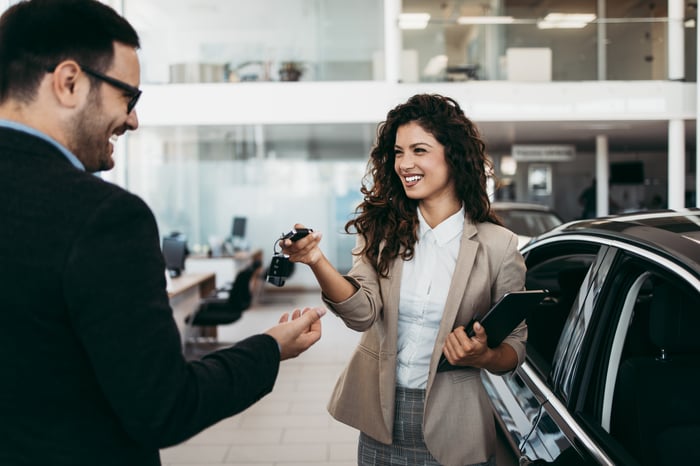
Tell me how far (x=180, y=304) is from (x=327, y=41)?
6844 mm

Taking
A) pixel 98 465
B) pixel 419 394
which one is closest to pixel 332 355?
pixel 419 394

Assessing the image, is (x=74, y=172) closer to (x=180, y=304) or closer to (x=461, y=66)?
(x=180, y=304)

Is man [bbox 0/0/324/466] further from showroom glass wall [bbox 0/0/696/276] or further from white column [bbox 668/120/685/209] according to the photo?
white column [bbox 668/120/685/209]

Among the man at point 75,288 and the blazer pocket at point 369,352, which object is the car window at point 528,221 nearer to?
the blazer pocket at point 369,352

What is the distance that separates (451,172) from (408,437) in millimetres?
736

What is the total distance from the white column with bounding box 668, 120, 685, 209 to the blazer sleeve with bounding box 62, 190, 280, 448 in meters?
10.9

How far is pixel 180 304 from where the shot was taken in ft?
21.5

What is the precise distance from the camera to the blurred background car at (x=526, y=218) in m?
6.87

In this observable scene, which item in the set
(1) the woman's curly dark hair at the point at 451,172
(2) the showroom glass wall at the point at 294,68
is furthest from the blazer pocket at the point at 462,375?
(2) the showroom glass wall at the point at 294,68

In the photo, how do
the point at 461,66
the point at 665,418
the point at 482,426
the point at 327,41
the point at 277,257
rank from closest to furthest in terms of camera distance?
the point at 277,257 < the point at 482,426 < the point at 665,418 < the point at 461,66 < the point at 327,41

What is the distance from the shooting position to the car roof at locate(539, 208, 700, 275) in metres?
1.32

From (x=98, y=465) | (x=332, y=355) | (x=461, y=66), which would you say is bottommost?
(x=332, y=355)

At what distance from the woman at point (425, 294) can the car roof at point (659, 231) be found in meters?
Result: 0.27

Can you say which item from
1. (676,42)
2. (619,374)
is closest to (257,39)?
(676,42)
